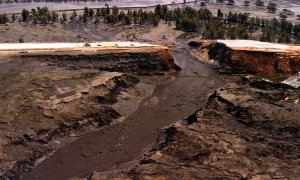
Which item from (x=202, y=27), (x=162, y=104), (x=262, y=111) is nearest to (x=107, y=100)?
(x=162, y=104)

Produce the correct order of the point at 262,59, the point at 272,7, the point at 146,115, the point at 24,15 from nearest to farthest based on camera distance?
the point at 146,115 → the point at 262,59 → the point at 24,15 → the point at 272,7

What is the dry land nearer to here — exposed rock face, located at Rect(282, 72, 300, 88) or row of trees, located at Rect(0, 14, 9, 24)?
exposed rock face, located at Rect(282, 72, 300, 88)

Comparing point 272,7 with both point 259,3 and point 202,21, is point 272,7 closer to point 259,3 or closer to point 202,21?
point 259,3

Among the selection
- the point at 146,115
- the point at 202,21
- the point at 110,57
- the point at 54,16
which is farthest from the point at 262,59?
the point at 54,16

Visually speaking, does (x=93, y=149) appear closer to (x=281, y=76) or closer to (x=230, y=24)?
(x=281, y=76)

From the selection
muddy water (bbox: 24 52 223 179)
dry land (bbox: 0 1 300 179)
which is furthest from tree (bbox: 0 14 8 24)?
muddy water (bbox: 24 52 223 179)

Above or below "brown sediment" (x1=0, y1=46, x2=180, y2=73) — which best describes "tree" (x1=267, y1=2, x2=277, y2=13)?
above
